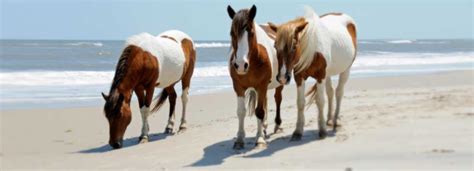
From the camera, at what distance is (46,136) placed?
912 cm

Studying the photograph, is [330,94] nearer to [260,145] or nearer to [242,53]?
[260,145]

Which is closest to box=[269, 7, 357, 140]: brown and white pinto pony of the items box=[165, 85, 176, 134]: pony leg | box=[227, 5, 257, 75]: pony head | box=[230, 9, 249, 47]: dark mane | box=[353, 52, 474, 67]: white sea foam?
box=[227, 5, 257, 75]: pony head

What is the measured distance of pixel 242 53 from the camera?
6.17 meters

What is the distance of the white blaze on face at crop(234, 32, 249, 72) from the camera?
6129 mm

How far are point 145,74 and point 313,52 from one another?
2580 mm

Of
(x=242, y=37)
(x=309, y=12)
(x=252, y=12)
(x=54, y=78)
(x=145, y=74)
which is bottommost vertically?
(x=54, y=78)

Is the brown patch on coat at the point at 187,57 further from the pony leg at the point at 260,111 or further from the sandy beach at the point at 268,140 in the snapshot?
the pony leg at the point at 260,111

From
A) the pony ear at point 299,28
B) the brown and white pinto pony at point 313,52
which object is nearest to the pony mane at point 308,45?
the brown and white pinto pony at point 313,52

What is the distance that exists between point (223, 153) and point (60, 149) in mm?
2486

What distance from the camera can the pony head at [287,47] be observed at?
621cm

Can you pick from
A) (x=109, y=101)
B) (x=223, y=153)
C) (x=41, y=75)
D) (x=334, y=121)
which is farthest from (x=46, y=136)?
(x=41, y=75)

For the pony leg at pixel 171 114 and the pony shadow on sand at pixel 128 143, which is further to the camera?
the pony leg at pixel 171 114

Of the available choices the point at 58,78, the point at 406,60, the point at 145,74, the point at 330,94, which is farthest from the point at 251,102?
the point at 406,60

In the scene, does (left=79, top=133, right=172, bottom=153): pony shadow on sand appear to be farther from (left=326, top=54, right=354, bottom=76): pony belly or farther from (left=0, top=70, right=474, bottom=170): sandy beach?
(left=326, top=54, right=354, bottom=76): pony belly
